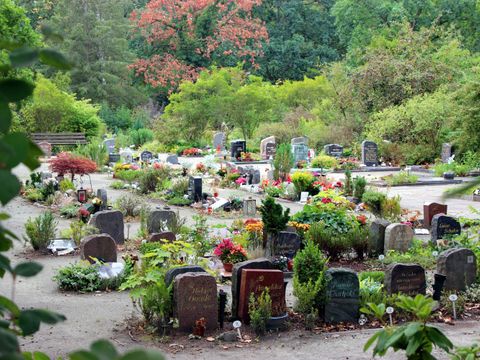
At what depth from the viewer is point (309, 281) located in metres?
10.9

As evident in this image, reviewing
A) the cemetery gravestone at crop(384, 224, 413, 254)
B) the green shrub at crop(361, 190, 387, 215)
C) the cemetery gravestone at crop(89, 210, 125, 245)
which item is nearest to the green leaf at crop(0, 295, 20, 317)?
the cemetery gravestone at crop(384, 224, 413, 254)

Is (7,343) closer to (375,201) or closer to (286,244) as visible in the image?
(286,244)

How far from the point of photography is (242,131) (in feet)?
164

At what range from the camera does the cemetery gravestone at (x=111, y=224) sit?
1733 centimetres

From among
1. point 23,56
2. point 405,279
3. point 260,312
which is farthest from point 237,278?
point 23,56

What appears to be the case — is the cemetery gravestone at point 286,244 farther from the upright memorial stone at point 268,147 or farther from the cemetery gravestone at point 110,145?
the cemetery gravestone at point 110,145

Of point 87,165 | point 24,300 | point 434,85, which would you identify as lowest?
point 24,300

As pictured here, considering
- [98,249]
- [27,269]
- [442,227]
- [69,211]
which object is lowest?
[98,249]

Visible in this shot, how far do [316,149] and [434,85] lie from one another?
22.4 ft

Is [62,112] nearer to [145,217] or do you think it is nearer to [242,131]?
[242,131]

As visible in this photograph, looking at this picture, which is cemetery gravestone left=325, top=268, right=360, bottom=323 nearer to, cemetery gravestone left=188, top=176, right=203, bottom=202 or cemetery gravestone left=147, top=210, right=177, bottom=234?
cemetery gravestone left=147, top=210, right=177, bottom=234

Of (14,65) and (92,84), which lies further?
(92,84)

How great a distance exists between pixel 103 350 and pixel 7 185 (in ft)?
1.18

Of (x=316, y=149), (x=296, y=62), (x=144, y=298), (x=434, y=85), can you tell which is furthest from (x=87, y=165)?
(x=296, y=62)
